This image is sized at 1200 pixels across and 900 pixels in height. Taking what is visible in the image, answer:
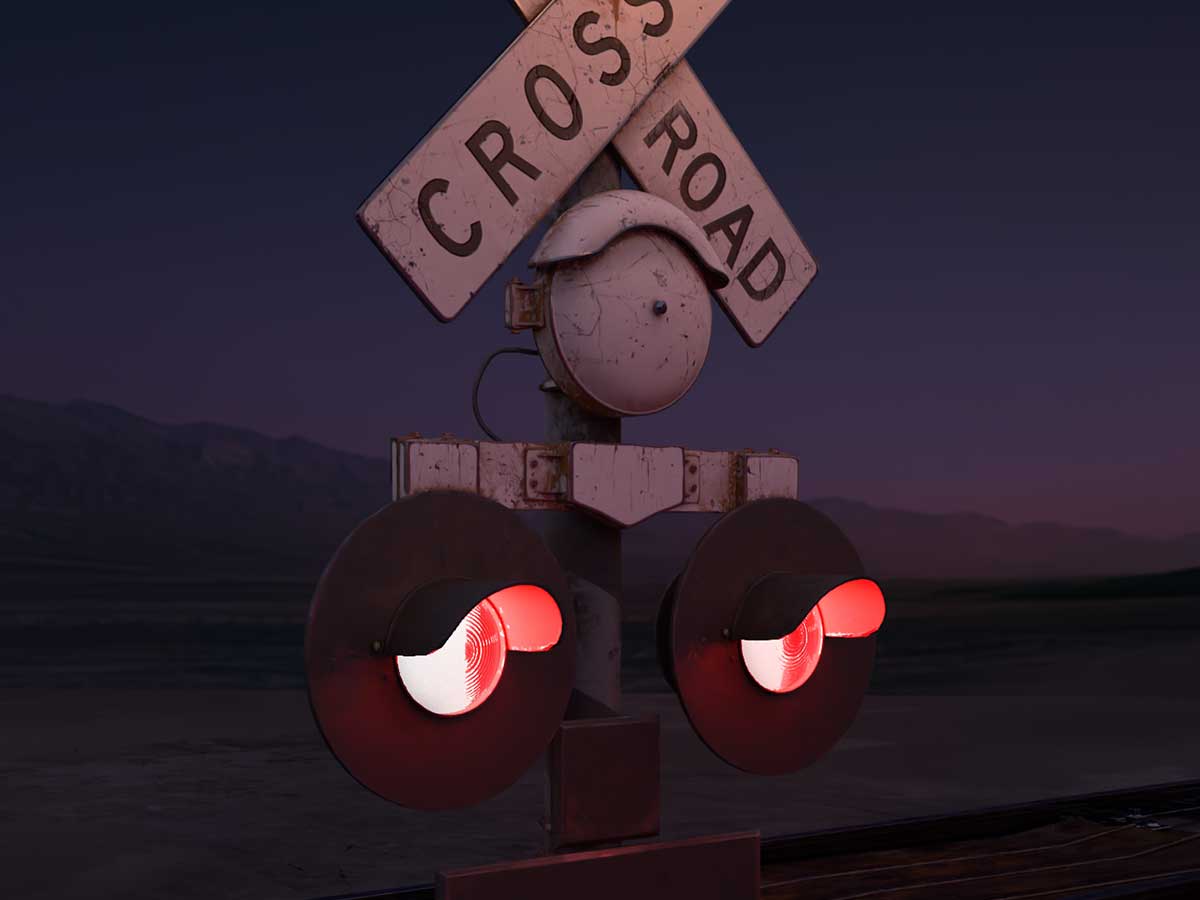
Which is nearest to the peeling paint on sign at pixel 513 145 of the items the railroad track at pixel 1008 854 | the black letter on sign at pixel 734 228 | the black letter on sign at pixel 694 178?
the black letter on sign at pixel 694 178

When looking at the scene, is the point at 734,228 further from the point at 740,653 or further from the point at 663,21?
the point at 740,653

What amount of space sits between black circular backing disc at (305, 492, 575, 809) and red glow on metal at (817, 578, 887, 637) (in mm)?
787

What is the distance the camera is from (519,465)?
3.17m

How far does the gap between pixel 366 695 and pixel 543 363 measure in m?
1.01

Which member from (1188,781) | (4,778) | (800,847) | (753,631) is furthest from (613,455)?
(4,778)

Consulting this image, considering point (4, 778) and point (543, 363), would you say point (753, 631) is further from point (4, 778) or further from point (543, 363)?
point (4, 778)

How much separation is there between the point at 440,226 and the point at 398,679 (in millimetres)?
1020

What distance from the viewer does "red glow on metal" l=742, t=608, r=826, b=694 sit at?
339cm

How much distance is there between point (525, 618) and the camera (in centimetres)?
298

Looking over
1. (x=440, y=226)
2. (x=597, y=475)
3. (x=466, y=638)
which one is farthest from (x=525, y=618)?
(x=440, y=226)

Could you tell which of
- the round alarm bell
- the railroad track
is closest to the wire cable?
the round alarm bell

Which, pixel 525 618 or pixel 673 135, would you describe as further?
pixel 673 135

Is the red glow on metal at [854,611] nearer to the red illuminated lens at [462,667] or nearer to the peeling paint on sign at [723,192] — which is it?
the peeling paint on sign at [723,192]

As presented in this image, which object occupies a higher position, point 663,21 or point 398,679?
point 663,21
